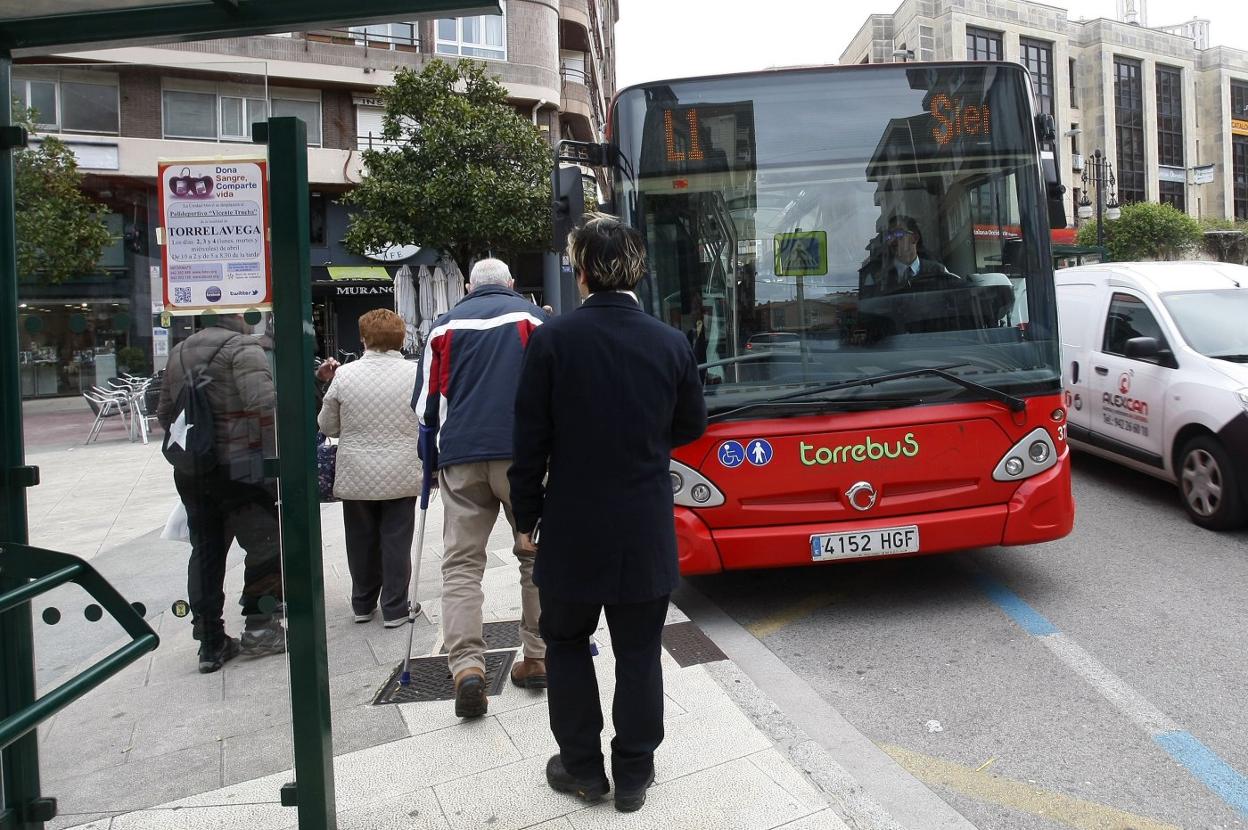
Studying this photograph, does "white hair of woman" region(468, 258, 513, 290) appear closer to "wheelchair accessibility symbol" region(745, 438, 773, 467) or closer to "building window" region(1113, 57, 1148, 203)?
"wheelchair accessibility symbol" region(745, 438, 773, 467)

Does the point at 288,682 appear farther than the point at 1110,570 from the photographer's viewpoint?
No

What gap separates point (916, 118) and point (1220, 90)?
2935 inches

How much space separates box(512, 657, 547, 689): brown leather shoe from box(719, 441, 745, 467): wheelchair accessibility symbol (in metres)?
1.45

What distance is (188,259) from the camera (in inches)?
101

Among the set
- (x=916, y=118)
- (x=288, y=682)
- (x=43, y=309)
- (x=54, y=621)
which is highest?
(x=916, y=118)

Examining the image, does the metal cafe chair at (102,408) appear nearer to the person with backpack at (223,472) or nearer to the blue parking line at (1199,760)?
the person with backpack at (223,472)

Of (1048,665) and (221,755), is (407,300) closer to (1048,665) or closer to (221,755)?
(1048,665)

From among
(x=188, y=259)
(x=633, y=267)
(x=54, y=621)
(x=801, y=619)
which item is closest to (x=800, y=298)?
(x=801, y=619)

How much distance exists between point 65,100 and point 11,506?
116 centimetres

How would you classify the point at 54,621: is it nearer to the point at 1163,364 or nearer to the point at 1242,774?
the point at 1242,774

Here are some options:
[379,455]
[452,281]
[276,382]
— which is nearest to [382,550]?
[379,455]

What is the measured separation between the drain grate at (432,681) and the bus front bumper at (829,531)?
110cm

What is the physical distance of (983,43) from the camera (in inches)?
2163

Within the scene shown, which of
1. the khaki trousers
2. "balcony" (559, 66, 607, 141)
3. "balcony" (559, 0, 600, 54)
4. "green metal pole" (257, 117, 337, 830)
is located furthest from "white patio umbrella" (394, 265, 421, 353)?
"green metal pole" (257, 117, 337, 830)
